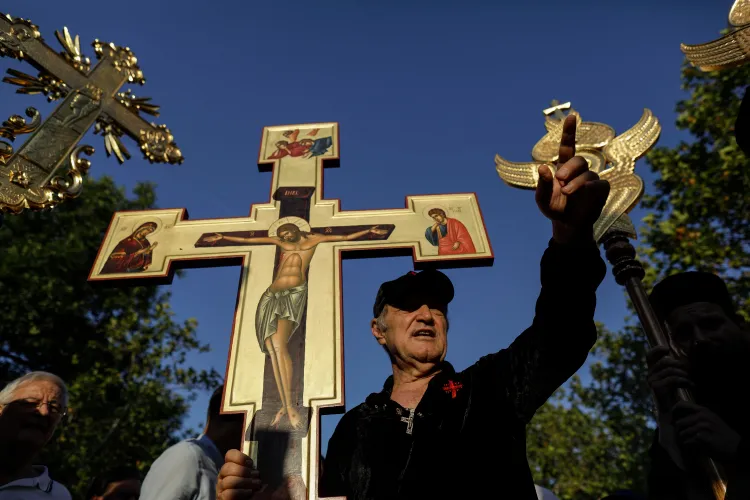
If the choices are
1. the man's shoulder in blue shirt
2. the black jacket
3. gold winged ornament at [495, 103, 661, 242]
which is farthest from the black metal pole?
the man's shoulder in blue shirt

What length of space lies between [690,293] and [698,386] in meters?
0.44

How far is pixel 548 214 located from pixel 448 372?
31.1 inches

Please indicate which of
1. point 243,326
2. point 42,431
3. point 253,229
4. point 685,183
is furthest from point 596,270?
point 685,183

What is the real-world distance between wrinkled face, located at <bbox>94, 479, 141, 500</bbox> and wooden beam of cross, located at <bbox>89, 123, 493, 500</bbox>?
1861 mm

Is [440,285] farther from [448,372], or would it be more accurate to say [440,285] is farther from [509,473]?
[509,473]

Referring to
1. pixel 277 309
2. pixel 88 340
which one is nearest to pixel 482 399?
pixel 277 309

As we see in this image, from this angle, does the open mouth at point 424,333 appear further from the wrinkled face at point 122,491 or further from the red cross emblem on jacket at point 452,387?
the wrinkled face at point 122,491

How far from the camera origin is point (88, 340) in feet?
42.6

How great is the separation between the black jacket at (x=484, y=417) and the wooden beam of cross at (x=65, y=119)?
2.76 meters

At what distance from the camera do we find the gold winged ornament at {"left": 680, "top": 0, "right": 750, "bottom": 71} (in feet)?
10.00

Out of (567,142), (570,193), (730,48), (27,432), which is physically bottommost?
(27,432)

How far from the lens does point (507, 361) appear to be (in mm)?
2178

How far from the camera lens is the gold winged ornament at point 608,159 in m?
2.66

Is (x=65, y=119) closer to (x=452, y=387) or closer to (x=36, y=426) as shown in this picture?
(x=36, y=426)
